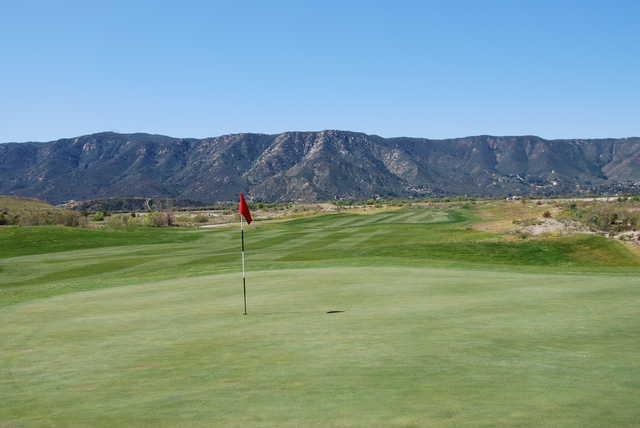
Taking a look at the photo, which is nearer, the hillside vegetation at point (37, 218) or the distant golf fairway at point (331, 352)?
the distant golf fairway at point (331, 352)

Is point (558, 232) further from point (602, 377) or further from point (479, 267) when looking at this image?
point (602, 377)

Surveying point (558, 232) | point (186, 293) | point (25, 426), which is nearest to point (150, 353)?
point (25, 426)

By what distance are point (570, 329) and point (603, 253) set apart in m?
32.8

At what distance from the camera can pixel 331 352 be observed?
9688 millimetres

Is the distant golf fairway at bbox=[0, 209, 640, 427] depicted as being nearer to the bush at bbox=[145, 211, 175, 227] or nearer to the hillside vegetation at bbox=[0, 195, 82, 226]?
the hillside vegetation at bbox=[0, 195, 82, 226]

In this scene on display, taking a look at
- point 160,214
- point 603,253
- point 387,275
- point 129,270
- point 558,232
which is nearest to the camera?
point 387,275

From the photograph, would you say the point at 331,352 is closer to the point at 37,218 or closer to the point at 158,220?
the point at 37,218

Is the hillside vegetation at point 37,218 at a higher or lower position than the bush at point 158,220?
higher

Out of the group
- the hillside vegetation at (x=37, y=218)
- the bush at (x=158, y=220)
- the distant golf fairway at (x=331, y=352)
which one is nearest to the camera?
the distant golf fairway at (x=331, y=352)

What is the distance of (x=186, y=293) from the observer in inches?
722

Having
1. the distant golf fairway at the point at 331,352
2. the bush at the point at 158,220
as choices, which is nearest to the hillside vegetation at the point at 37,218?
the bush at the point at 158,220

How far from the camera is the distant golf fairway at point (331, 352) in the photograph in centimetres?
686

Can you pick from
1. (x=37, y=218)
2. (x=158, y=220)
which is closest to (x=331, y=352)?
(x=37, y=218)

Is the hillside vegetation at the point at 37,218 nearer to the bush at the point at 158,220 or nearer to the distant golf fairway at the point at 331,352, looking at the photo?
the bush at the point at 158,220
